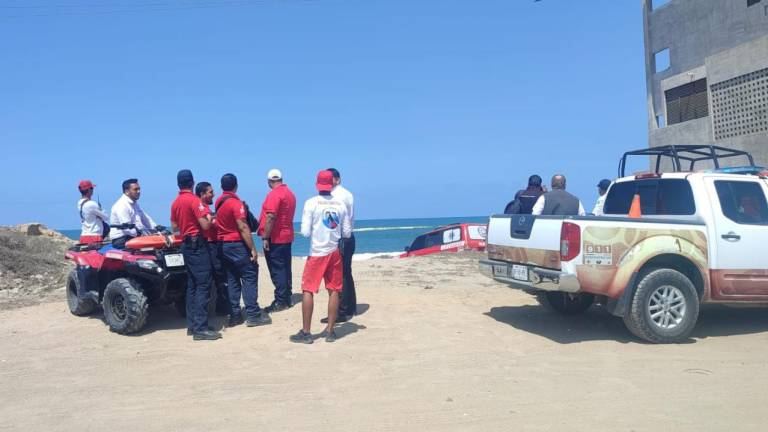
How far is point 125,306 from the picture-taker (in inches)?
273

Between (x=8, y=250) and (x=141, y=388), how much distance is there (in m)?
9.52

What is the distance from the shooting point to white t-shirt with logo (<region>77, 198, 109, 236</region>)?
8.33 meters

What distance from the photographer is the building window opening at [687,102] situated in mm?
16156

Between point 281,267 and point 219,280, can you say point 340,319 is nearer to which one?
point 281,267

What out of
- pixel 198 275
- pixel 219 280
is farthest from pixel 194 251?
pixel 219 280

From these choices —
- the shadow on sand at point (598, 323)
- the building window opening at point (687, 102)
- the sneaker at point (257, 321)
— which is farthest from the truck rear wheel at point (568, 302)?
the building window opening at point (687, 102)

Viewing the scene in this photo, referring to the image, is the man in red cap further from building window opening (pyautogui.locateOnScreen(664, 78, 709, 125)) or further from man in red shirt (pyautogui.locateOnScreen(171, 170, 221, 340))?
building window opening (pyautogui.locateOnScreen(664, 78, 709, 125))

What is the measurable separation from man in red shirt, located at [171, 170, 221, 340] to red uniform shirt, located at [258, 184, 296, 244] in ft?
2.78

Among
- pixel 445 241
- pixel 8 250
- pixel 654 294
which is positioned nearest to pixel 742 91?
pixel 445 241

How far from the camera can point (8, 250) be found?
12.6 m

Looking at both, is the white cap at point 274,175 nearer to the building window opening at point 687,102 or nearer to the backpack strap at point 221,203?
the backpack strap at point 221,203

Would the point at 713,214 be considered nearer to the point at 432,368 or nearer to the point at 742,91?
the point at 432,368

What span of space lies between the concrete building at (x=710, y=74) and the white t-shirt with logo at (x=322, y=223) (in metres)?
12.1

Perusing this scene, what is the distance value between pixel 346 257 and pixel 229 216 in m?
1.55
